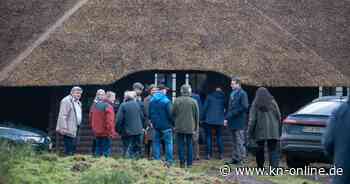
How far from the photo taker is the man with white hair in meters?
18.7

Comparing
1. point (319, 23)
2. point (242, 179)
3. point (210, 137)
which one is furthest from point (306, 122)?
point (319, 23)

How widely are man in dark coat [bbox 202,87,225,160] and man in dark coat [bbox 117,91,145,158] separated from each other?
406cm

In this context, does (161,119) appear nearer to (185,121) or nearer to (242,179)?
(185,121)

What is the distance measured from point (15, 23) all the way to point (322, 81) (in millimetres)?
9839

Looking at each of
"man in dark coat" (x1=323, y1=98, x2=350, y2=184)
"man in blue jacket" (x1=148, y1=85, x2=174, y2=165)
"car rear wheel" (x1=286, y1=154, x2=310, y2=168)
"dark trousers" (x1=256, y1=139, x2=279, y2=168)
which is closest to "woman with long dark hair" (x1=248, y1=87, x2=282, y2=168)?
"dark trousers" (x1=256, y1=139, x2=279, y2=168)

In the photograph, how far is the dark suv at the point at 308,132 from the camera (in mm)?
17250

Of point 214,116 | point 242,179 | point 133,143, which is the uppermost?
point 214,116

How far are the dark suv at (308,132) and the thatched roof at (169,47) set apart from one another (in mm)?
8189

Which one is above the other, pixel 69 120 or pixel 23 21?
pixel 23 21

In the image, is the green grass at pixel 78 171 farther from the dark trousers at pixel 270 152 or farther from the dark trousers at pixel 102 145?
the dark trousers at pixel 102 145

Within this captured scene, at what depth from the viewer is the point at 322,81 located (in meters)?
27.3

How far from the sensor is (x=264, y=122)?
17188 mm

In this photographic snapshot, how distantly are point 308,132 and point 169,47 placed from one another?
9.89 metres

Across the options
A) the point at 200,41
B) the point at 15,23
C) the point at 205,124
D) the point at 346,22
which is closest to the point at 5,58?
the point at 15,23
